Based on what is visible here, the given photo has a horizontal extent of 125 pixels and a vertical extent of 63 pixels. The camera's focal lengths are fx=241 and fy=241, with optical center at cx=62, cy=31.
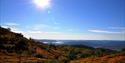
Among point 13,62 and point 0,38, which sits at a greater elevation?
point 0,38

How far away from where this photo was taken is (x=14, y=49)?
28.8 m

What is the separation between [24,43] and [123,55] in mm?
15345

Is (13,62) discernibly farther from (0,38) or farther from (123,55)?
(0,38)

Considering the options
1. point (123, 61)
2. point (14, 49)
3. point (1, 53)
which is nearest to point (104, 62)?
point (123, 61)

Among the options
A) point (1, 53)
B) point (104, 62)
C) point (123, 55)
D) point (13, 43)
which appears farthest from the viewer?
point (13, 43)

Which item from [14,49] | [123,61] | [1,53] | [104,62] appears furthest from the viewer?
[14,49]

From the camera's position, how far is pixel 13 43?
31.0 metres

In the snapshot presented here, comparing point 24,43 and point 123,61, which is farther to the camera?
point 24,43

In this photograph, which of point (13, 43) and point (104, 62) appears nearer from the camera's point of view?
point (104, 62)

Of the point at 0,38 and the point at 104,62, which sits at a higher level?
the point at 0,38

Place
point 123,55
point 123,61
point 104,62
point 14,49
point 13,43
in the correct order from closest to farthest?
point 123,61, point 104,62, point 123,55, point 14,49, point 13,43

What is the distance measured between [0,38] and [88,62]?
616 inches

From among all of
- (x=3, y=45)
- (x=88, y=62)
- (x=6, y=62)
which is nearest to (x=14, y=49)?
(x=3, y=45)

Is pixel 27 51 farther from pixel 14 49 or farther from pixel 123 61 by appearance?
pixel 123 61
